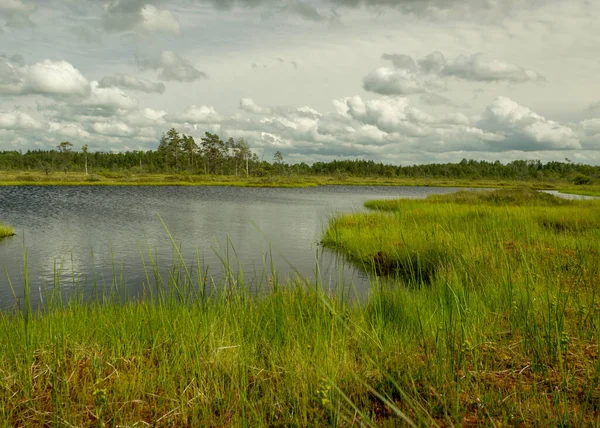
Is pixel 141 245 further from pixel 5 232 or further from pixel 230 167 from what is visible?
pixel 230 167

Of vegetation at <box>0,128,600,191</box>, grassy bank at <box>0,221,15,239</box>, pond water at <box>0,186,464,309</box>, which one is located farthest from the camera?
vegetation at <box>0,128,600,191</box>

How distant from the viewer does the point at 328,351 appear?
4535mm

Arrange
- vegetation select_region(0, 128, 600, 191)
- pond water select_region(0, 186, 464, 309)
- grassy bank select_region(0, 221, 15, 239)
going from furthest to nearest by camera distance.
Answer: vegetation select_region(0, 128, 600, 191)
grassy bank select_region(0, 221, 15, 239)
pond water select_region(0, 186, 464, 309)

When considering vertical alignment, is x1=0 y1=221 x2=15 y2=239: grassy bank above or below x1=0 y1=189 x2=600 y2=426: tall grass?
below

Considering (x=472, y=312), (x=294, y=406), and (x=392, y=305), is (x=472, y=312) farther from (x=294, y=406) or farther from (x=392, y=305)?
(x=294, y=406)

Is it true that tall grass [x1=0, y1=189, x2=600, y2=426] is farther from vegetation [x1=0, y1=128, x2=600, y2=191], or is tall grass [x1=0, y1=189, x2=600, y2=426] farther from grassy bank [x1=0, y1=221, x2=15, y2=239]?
vegetation [x1=0, y1=128, x2=600, y2=191]

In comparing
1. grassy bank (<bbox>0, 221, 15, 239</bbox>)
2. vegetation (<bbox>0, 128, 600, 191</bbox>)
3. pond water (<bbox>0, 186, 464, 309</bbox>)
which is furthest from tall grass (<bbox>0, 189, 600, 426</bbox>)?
vegetation (<bbox>0, 128, 600, 191</bbox>)

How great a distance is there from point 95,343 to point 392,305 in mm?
5183

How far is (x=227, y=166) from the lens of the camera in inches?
4931

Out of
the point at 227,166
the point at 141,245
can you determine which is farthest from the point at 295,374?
the point at 227,166

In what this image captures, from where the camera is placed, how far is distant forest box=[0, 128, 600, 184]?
11756 centimetres

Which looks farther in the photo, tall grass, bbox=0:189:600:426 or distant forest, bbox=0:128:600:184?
distant forest, bbox=0:128:600:184

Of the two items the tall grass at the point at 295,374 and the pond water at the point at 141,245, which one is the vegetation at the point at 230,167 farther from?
the tall grass at the point at 295,374

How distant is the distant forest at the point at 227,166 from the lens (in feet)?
386
